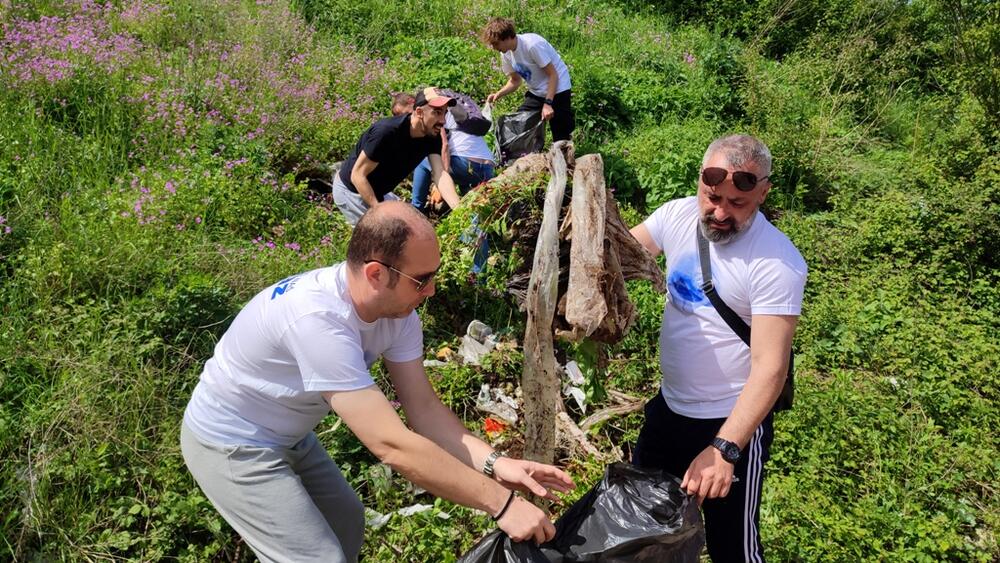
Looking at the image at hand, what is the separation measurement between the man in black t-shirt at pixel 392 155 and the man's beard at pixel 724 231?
2.62 m

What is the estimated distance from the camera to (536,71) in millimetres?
7234

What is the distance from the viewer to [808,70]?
11.4 metres

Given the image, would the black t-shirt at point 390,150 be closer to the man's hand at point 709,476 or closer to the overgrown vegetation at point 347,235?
the overgrown vegetation at point 347,235

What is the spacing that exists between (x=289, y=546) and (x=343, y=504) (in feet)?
1.26

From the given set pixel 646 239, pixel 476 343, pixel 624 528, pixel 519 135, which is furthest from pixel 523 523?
pixel 519 135

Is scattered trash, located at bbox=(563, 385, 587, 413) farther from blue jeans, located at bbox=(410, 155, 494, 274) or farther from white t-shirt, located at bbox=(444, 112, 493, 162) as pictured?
white t-shirt, located at bbox=(444, 112, 493, 162)

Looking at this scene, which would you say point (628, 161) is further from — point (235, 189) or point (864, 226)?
point (235, 189)

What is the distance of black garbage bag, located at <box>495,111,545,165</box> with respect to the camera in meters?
7.36

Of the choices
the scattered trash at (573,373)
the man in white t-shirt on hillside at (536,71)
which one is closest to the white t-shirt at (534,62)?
the man in white t-shirt on hillside at (536,71)

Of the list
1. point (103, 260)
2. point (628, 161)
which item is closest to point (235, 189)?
point (103, 260)

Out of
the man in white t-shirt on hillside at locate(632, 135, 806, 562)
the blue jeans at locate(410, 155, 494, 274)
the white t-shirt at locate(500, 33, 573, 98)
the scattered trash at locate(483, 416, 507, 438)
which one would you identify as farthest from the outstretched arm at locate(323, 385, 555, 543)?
the white t-shirt at locate(500, 33, 573, 98)

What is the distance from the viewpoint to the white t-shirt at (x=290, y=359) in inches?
84.9

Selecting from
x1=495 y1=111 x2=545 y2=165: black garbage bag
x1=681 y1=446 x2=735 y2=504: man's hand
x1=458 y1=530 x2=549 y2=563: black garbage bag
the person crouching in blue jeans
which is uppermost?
x1=681 y1=446 x2=735 y2=504: man's hand

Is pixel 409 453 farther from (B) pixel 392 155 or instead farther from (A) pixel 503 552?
(B) pixel 392 155
